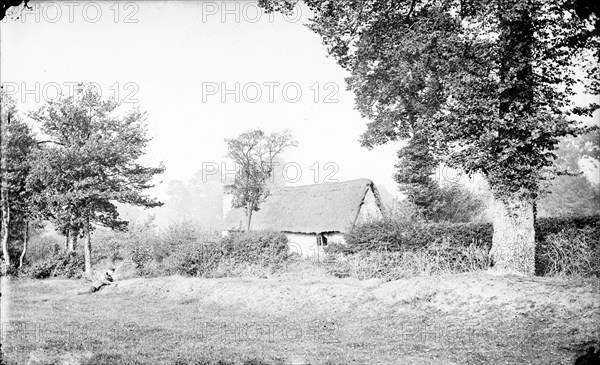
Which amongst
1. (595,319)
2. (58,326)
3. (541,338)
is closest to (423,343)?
(541,338)

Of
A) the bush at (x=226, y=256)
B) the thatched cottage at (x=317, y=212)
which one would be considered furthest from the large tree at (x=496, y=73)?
the thatched cottage at (x=317, y=212)

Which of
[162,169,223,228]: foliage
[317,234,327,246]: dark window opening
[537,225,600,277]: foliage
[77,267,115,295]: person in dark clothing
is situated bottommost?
[77,267,115,295]: person in dark clothing

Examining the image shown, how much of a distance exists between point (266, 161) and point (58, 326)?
2321 cm

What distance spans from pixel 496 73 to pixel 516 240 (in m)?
4.74

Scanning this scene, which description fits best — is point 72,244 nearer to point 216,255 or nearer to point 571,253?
point 216,255

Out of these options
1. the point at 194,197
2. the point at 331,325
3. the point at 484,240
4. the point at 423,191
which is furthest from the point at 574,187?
the point at 194,197

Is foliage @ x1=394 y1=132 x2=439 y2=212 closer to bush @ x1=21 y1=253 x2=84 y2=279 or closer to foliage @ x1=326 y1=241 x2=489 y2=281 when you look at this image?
foliage @ x1=326 y1=241 x2=489 y2=281

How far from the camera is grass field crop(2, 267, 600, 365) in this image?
6.22 meters

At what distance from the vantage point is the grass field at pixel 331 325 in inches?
245

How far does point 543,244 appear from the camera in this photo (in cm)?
1216

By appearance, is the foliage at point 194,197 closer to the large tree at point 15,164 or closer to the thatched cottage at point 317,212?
the thatched cottage at point 317,212

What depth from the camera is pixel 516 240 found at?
36.4 feet

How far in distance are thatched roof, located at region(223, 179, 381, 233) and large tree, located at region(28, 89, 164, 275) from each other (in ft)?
38.5

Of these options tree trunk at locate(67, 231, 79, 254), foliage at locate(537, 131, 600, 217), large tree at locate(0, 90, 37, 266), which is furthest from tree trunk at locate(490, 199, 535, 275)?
foliage at locate(537, 131, 600, 217)
